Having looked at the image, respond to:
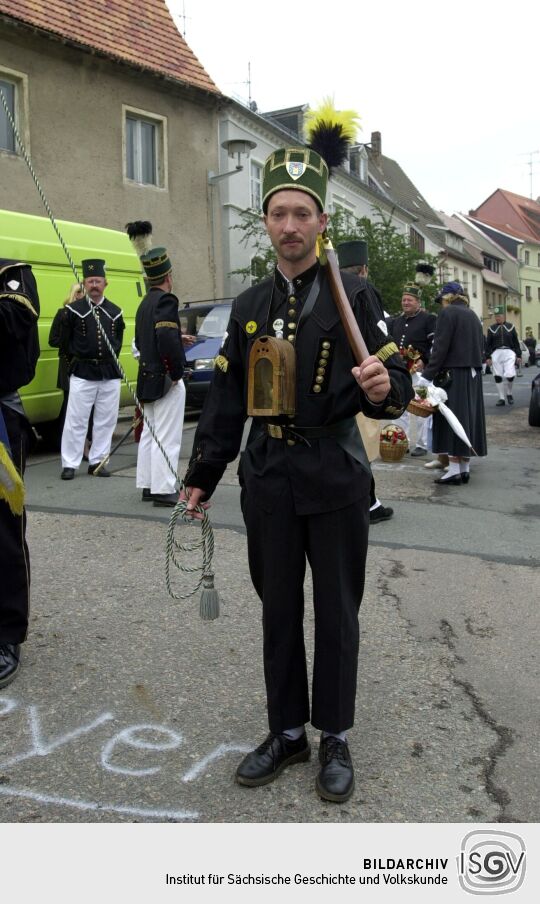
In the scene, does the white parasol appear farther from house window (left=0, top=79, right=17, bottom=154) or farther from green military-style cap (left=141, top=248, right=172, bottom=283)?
house window (left=0, top=79, right=17, bottom=154)

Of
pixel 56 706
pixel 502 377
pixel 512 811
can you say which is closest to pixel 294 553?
pixel 512 811

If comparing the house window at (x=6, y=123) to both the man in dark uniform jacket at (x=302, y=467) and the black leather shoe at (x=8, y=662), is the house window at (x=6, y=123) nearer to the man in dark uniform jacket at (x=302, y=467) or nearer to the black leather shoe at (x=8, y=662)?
the black leather shoe at (x=8, y=662)

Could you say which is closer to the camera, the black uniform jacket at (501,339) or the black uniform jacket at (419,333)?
the black uniform jacket at (419,333)

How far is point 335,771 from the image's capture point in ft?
8.96

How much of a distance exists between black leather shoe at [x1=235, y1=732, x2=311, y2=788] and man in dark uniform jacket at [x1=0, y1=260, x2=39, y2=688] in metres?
1.28

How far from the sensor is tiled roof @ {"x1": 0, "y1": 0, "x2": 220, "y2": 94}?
1600cm

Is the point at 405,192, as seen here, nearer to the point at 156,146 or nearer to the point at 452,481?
the point at 156,146

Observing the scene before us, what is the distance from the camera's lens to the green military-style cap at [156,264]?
6703mm

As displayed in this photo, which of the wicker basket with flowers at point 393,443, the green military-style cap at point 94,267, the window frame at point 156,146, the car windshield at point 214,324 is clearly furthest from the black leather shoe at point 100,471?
the window frame at point 156,146

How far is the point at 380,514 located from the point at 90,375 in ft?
11.3

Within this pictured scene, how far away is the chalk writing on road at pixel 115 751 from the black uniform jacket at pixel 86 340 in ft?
17.5

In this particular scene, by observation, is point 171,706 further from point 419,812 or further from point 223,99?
point 223,99

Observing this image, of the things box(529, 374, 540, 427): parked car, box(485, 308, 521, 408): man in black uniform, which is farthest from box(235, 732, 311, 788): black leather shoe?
box(485, 308, 521, 408): man in black uniform
